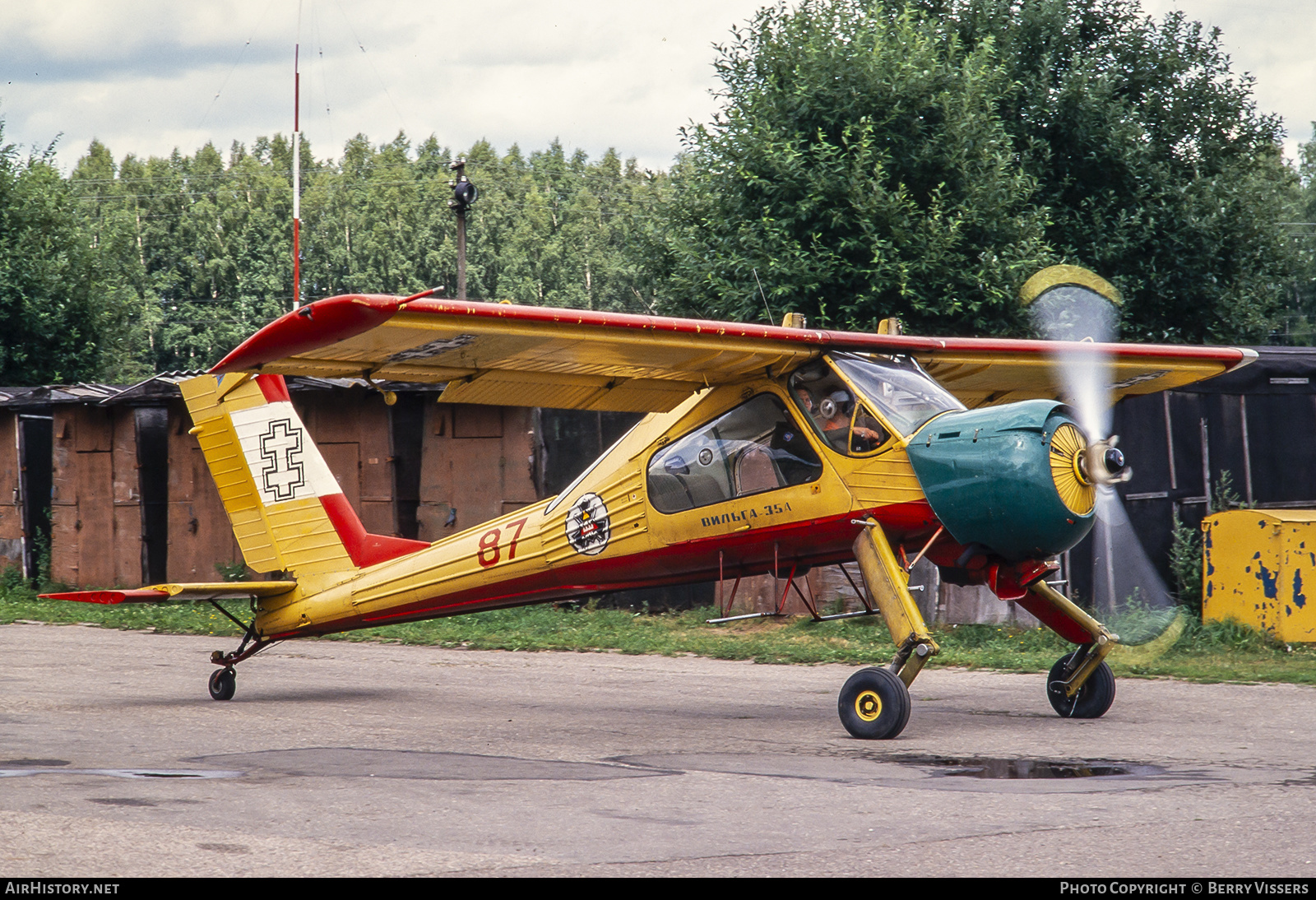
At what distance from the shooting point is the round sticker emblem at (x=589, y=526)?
30.6ft

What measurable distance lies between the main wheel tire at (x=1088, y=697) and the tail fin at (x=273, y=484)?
17.1ft

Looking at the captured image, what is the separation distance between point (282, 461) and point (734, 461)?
4021 millimetres

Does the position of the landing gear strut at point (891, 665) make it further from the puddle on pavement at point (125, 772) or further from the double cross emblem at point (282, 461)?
the double cross emblem at point (282, 461)

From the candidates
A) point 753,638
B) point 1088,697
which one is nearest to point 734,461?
point 1088,697

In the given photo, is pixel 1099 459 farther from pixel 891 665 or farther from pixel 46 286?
pixel 46 286

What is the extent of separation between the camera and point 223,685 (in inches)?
386

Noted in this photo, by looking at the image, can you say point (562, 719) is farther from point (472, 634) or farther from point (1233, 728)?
point (472, 634)

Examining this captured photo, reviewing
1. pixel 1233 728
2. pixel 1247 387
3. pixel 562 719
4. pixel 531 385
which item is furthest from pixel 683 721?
pixel 1247 387

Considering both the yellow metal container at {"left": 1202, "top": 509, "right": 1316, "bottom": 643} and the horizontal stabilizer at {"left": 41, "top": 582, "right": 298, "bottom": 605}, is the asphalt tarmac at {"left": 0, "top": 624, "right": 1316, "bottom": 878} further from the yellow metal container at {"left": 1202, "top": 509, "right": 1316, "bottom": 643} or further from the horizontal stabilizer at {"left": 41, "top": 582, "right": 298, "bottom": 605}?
the yellow metal container at {"left": 1202, "top": 509, "right": 1316, "bottom": 643}

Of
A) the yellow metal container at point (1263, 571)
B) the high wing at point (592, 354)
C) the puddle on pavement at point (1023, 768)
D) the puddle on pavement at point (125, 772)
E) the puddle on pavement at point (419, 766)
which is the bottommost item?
the puddle on pavement at point (1023, 768)

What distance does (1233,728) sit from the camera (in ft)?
26.3

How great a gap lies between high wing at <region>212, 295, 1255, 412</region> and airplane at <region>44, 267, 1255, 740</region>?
0.07ft

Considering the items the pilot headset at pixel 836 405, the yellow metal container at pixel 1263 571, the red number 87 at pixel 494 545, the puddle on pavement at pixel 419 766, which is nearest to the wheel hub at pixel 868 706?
the puddle on pavement at pixel 419 766

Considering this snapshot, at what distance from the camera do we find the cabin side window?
855 centimetres
